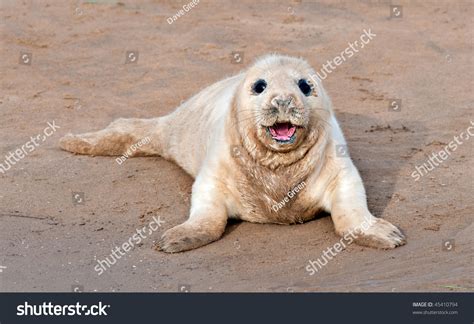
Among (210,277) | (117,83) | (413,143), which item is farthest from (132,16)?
(210,277)

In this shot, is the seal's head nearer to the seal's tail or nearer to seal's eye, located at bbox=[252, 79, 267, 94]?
seal's eye, located at bbox=[252, 79, 267, 94]

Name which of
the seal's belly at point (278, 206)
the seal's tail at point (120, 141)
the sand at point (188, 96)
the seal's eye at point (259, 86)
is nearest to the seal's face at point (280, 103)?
the seal's eye at point (259, 86)

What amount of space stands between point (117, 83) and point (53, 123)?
137cm

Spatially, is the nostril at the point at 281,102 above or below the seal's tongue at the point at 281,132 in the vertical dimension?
above

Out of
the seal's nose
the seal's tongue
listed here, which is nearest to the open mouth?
the seal's tongue

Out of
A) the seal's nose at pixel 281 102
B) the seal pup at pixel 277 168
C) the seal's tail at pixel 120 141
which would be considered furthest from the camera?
the seal's tail at pixel 120 141

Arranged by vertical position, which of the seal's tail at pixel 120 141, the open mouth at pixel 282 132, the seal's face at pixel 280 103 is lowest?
the seal's tail at pixel 120 141

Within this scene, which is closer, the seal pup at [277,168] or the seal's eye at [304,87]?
the seal pup at [277,168]

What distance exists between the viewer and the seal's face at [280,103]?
6.27 meters

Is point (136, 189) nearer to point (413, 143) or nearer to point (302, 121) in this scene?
point (302, 121)

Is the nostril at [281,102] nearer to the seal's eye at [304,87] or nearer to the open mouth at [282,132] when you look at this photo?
the open mouth at [282,132]

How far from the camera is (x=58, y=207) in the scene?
728cm

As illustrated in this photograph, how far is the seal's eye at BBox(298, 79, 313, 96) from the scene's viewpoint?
6.60 metres

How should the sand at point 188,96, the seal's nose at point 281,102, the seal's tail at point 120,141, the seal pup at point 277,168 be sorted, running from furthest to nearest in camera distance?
the seal's tail at point 120,141 < the seal pup at point 277,168 < the seal's nose at point 281,102 < the sand at point 188,96
